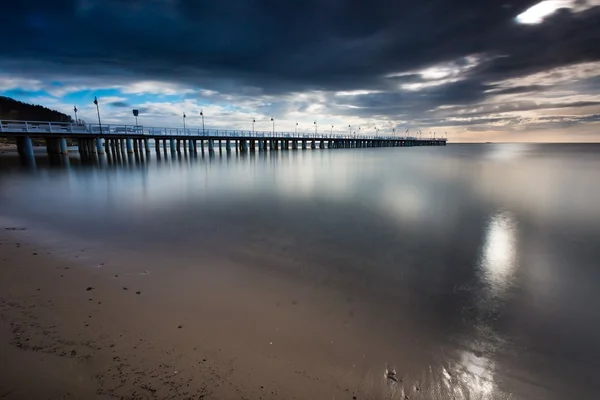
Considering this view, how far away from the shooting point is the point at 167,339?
124 inches

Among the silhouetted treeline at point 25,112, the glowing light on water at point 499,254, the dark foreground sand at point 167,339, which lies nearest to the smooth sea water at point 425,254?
the glowing light on water at point 499,254

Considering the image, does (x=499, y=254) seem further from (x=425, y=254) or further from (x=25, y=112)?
(x=25, y=112)

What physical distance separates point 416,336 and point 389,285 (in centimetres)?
133

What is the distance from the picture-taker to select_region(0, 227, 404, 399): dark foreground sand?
8.25 feet

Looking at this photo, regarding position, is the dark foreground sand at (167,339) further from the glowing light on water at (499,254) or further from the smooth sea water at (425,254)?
the glowing light on water at (499,254)

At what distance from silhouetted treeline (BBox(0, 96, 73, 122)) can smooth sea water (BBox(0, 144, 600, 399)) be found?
143m

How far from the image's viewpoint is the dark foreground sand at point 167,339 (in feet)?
8.25

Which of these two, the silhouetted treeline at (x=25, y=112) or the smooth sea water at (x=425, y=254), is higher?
the silhouetted treeline at (x=25, y=112)

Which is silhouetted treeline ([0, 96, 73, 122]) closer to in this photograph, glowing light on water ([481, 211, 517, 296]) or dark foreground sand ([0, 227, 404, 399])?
dark foreground sand ([0, 227, 404, 399])

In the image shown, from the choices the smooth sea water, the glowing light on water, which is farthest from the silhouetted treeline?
the glowing light on water

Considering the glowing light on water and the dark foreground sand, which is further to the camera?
the glowing light on water

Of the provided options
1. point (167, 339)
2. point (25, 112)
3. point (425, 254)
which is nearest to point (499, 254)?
point (425, 254)

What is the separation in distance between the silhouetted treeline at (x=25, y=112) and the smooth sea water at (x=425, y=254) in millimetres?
143411

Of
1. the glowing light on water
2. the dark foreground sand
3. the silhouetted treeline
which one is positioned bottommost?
the glowing light on water
